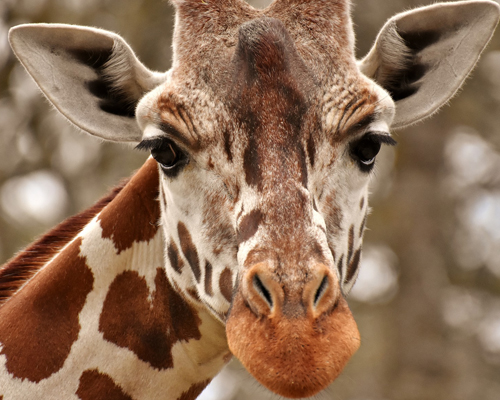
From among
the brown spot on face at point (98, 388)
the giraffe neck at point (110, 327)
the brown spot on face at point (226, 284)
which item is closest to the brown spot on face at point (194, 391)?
the giraffe neck at point (110, 327)

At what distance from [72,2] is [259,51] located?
17971mm

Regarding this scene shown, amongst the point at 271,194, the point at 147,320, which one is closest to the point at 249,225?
the point at 271,194

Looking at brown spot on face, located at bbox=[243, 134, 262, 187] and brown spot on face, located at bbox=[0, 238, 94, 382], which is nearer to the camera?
brown spot on face, located at bbox=[243, 134, 262, 187]

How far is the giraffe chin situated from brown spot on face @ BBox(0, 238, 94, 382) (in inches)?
65.6

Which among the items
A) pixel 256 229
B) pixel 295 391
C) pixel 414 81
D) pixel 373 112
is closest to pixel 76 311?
pixel 256 229

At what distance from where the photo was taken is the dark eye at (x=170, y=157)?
4676mm

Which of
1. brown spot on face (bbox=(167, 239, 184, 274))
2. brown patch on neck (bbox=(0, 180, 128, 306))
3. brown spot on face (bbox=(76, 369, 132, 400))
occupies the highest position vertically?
brown spot on face (bbox=(167, 239, 184, 274))

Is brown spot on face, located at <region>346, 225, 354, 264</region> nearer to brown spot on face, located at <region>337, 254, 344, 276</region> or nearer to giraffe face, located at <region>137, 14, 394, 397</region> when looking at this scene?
giraffe face, located at <region>137, 14, 394, 397</region>

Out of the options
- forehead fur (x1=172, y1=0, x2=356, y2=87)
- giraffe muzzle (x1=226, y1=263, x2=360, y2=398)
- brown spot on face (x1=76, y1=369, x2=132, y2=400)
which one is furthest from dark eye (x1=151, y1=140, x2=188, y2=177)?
brown spot on face (x1=76, y1=369, x2=132, y2=400)

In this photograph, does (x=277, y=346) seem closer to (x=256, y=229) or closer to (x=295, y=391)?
(x=295, y=391)

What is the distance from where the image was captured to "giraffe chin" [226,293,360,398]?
3678mm

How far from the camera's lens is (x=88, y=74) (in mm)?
5273

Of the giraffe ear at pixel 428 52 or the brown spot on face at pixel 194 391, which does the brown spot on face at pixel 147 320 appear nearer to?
the brown spot on face at pixel 194 391

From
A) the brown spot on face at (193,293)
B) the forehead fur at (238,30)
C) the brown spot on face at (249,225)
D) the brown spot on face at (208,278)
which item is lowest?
the brown spot on face at (193,293)
